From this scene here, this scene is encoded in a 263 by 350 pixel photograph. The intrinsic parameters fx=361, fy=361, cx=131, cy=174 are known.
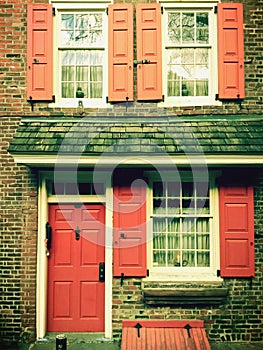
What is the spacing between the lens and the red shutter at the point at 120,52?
6.46 metres

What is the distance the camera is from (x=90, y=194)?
→ 6516 mm

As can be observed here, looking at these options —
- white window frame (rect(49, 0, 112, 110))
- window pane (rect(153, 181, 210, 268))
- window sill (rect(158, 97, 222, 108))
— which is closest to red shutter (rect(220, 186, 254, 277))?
window pane (rect(153, 181, 210, 268))

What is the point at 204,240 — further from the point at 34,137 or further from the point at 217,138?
the point at 34,137

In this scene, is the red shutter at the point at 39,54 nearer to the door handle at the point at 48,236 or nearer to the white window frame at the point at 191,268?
the door handle at the point at 48,236

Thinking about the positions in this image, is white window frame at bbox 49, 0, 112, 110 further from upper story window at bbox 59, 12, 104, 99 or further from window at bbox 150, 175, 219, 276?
window at bbox 150, 175, 219, 276

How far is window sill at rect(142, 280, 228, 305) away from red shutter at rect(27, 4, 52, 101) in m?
3.79

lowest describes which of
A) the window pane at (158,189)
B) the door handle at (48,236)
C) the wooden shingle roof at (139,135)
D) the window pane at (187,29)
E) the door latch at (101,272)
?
the door latch at (101,272)

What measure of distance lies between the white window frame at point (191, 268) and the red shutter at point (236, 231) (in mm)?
109

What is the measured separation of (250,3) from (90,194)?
4522mm

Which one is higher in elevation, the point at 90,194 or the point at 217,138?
the point at 217,138

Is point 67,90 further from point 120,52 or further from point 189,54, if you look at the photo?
point 189,54

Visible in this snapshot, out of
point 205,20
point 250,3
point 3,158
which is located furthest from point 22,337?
point 250,3

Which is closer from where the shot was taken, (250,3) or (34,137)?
(34,137)

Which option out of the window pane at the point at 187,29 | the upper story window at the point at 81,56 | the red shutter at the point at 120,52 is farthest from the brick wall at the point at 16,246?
the window pane at the point at 187,29
